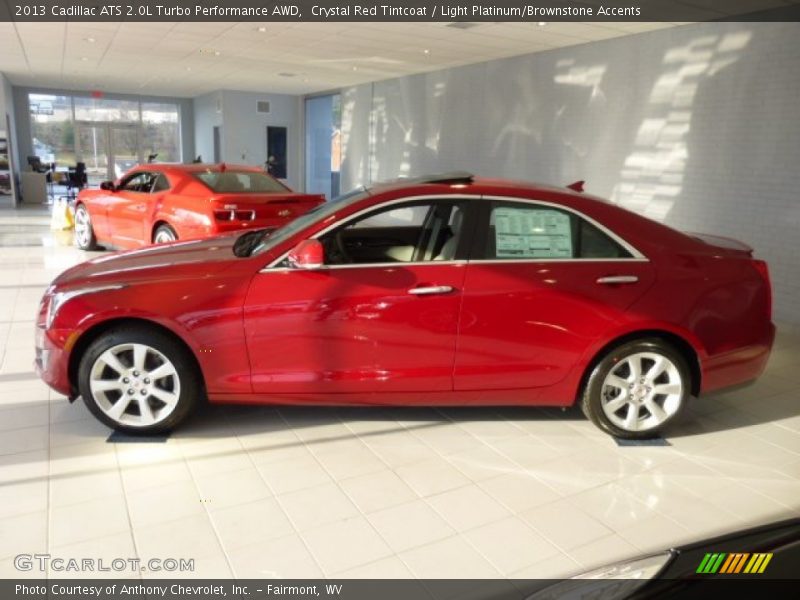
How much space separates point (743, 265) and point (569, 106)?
609cm

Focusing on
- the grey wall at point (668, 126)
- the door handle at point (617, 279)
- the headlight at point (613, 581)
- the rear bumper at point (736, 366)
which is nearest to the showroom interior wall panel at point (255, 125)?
the grey wall at point (668, 126)

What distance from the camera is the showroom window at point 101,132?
20.8 meters

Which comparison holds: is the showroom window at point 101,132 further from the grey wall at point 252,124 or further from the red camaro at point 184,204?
the red camaro at point 184,204

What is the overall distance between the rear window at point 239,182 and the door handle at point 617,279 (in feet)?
15.7

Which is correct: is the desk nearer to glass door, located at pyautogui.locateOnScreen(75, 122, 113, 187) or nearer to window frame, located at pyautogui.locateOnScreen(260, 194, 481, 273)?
glass door, located at pyautogui.locateOnScreen(75, 122, 113, 187)

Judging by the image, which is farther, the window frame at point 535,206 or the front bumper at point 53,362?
the window frame at point 535,206

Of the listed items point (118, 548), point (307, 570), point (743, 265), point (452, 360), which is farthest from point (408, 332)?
point (743, 265)

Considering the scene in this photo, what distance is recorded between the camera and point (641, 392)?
3529 mm

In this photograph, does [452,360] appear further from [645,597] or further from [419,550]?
[645,597]

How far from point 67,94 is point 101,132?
168 centimetres

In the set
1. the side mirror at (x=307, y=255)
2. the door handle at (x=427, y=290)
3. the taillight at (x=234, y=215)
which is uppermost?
the side mirror at (x=307, y=255)

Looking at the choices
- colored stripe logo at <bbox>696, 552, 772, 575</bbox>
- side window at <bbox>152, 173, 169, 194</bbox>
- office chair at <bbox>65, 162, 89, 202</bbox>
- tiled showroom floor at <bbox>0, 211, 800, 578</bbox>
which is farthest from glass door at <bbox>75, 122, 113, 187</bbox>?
colored stripe logo at <bbox>696, 552, 772, 575</bbox>

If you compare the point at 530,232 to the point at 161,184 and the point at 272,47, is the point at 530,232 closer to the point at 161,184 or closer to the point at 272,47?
the point at 161,184

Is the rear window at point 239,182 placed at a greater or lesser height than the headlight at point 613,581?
greater
